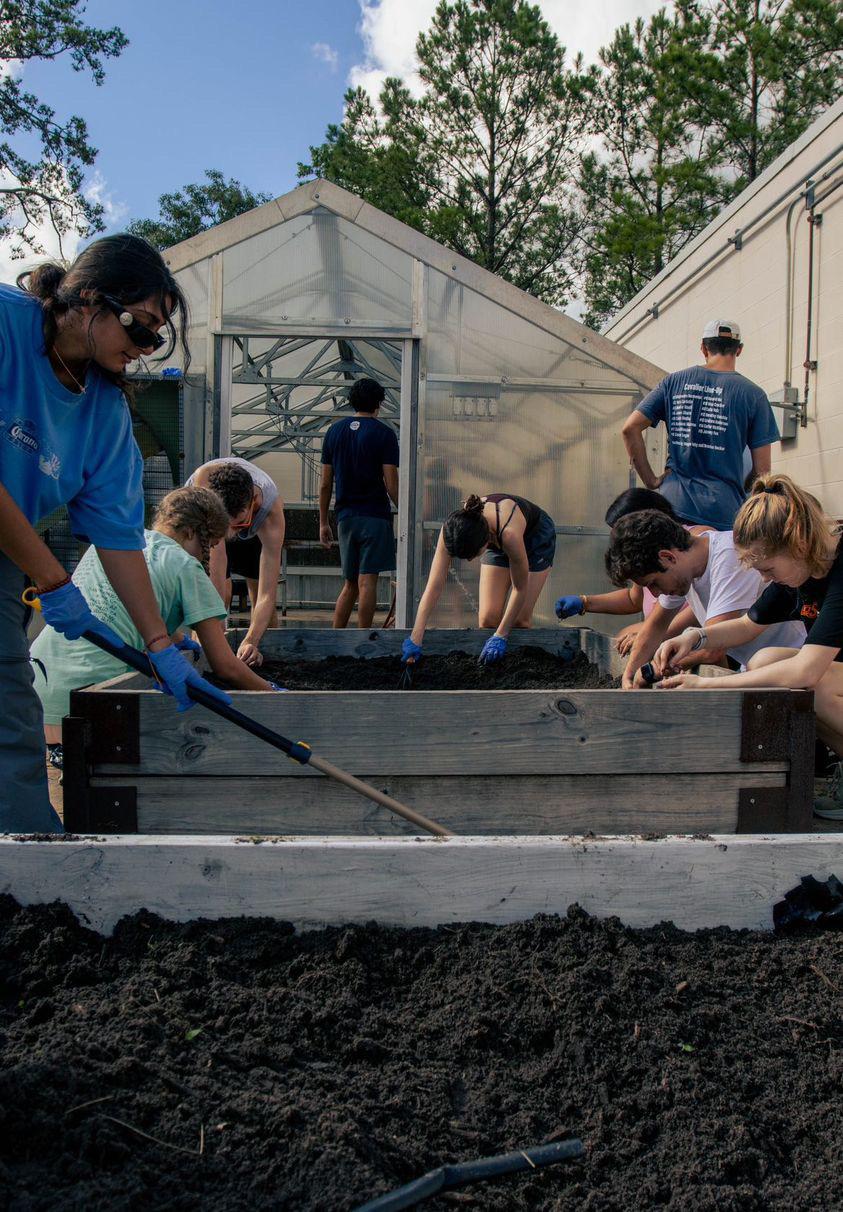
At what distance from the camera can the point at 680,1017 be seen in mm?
1559

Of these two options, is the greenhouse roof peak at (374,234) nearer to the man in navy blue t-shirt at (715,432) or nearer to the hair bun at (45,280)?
the man in navy blue t-shirt at (715,432)

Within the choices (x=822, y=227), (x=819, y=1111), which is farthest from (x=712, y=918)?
(x=822, y=227)

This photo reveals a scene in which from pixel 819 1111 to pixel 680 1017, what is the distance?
25 centimetres

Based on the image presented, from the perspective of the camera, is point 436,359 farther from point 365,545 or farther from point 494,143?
point 494,143

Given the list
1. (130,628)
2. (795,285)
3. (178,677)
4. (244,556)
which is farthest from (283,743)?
(795,285)

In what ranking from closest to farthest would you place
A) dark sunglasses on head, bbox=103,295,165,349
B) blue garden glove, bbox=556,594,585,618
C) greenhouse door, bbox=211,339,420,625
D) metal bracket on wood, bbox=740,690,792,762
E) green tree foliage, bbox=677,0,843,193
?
dark sunglasses on head, bbox=103,295,165,349
metal bracket on wood, bbox=740,690,792,762
blue garden glove, bbox=556,594,585,618
greenhouse door, bbox=211,339,420,625
green tree foliage, bbox=677,0,843,193

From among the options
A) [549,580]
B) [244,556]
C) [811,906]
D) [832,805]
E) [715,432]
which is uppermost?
[715,432]

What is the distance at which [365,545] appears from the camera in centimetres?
629

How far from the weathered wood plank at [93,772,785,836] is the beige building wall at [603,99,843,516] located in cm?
392

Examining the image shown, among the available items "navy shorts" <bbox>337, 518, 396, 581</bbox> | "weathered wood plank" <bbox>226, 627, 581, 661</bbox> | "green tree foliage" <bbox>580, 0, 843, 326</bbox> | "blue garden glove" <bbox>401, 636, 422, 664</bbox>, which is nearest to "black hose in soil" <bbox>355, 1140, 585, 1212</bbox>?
"blue garden glove" <bbox>401, 636, 422, 664</bbox>

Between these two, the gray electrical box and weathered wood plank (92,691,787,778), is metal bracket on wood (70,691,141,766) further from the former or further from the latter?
the gray electrical box

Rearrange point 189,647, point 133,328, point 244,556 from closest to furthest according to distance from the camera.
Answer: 1. point 133,328
2. point 189,647
3. point 244,556

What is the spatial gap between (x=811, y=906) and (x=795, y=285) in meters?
5.73

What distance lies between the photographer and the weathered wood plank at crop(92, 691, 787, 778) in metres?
2.45
